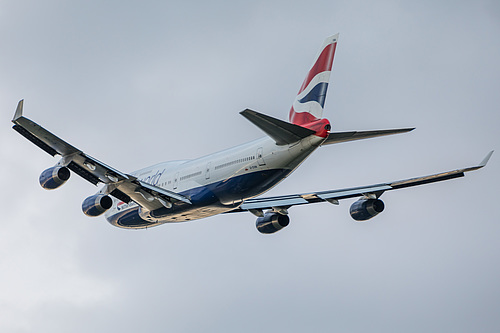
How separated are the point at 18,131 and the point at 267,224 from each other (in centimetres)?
1490

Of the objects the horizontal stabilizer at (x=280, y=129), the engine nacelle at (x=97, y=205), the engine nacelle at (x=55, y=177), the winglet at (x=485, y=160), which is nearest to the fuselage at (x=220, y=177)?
the horizontal stabilizer at (x=280, y=129)

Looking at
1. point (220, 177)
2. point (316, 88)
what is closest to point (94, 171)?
point (220, 177)


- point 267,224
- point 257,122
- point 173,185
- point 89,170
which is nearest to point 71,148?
point 89,170

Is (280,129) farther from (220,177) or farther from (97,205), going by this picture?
(97,205)

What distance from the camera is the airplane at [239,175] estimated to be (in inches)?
1375

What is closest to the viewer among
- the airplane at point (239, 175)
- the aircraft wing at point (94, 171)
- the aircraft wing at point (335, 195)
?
the airplane at point (239, 175)

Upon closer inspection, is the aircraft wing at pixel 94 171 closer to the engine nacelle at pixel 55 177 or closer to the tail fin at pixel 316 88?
the engine nacelle at pixel 55 177

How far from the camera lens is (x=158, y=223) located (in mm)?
43312

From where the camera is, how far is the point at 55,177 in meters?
37.2

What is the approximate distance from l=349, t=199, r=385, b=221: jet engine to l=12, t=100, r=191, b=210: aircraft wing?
29.7 feet

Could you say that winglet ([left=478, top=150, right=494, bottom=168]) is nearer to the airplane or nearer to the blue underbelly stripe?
the airplane

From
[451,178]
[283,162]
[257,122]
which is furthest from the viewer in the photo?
[451,178]

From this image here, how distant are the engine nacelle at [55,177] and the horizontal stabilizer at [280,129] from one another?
413 inches

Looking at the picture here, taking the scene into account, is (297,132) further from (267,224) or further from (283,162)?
(267,224)
